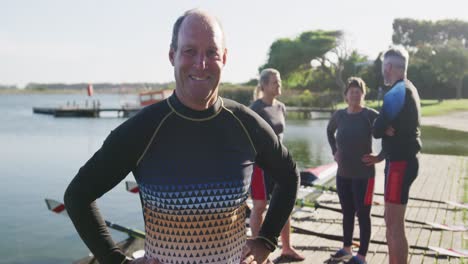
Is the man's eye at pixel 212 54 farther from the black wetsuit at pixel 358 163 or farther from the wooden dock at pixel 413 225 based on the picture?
the wooden dock at pixel 413 225

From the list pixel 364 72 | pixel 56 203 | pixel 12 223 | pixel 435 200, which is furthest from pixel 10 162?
pixel 364 72

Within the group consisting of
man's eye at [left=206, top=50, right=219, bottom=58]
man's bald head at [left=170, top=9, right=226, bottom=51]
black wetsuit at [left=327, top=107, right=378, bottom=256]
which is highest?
man's bald head at [left=170, top=9, right=226, bottom=51]

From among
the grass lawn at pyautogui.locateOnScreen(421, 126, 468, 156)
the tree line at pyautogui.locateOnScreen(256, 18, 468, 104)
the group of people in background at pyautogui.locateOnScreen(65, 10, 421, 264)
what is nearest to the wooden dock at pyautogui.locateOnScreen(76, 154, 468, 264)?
the group of people in background at pyautogui.locateOnScreen(65, 10, 421, 264)

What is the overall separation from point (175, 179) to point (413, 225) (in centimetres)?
611

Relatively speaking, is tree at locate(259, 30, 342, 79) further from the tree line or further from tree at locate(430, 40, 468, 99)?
tree at locate(430, 40, 468, 99)

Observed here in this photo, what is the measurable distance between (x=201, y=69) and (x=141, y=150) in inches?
16.1

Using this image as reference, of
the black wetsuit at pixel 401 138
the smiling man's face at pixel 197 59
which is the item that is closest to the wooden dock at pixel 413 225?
the black wetsuit at pixel 401 138

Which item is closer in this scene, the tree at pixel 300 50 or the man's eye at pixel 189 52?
the man's eye at pixel 189 52

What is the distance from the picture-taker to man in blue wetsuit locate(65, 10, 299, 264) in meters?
1.96

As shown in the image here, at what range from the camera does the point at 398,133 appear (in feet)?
14.1

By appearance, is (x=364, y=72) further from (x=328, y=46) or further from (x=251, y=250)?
(x=251, y=250)

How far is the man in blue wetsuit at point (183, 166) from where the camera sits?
196cm

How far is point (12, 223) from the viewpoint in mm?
13039

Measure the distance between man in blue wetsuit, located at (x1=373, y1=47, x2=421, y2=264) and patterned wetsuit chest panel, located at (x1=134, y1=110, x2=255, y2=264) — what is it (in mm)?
2599
